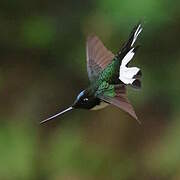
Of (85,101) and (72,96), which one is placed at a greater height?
(85,101)

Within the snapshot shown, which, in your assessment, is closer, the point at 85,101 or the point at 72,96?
the point at 85,101

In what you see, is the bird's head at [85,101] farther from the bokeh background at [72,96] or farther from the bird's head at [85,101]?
the bokeh background at [72,96]

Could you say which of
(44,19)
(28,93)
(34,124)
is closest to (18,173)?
(34,124)

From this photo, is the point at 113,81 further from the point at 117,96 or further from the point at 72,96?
the point at 72,96

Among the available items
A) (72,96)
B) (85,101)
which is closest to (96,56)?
(85,101)

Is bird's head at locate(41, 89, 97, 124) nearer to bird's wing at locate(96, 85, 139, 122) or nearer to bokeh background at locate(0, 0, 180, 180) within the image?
bird's wing at locate(96, 85, 139, 122)

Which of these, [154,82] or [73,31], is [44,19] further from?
[154,82]

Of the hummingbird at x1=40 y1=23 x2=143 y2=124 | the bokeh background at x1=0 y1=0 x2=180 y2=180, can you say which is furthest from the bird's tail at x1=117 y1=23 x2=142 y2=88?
the bokeh background at x1=0 y1=0 x2=180 y2=180
